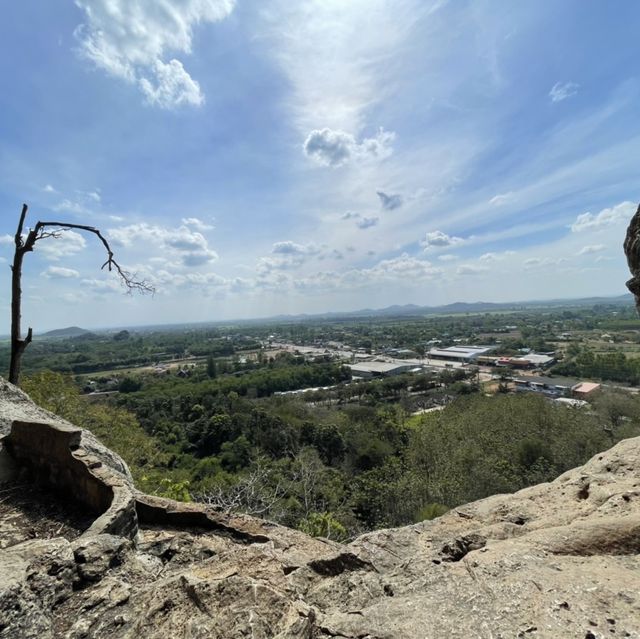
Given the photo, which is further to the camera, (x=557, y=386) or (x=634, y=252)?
(x=557, y=386)

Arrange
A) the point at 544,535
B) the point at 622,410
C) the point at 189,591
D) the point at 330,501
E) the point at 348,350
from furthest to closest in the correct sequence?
1. the point at 348,350
2. the point at 622,410
3. the point at 330,501
4. the point at 544,535
5. the point at 189,591

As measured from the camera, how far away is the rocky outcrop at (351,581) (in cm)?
278

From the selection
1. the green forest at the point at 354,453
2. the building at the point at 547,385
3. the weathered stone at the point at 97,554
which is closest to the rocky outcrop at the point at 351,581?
the weathered stone at the point at 97,554

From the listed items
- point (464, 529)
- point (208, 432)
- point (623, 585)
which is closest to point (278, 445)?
point (208, 432)

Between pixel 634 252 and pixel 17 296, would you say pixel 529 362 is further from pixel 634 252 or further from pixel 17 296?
pixel 17 296

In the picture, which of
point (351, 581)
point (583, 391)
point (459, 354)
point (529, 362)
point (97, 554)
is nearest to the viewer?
point (97, 554)

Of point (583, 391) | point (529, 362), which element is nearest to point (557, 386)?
point (583, 391)

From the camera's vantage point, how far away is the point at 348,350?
127 meters

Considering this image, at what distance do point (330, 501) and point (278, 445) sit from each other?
654 inches

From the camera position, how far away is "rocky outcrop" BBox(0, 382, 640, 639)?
9.13 feet

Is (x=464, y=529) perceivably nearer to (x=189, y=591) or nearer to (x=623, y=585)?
(x=623, y=585)

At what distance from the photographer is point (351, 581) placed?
12.6 ft

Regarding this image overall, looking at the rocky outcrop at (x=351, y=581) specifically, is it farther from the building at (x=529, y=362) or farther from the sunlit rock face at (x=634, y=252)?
the building at (x=529, y=362)

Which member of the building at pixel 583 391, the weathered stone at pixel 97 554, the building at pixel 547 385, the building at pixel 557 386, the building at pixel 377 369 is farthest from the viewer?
the building at pixel 377 369
